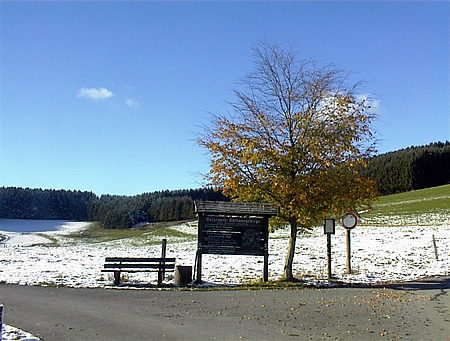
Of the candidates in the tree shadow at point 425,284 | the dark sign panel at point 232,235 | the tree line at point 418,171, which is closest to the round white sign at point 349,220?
the tree shadow at point 425,284

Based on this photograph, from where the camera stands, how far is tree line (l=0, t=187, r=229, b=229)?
121m

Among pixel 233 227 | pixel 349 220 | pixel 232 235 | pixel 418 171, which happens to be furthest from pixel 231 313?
pixel 418 171

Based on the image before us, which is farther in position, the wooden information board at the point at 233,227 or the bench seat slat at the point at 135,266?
the wooden information board at the point at 233,227

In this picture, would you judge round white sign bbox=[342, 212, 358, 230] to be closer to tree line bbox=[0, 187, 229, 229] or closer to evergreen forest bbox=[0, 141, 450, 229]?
evergreen forest bbox=[0, 141, 450, 229]

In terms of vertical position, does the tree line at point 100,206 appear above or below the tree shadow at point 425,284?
above

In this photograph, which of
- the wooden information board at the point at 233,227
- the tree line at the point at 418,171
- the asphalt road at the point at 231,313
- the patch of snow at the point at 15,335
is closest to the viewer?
the patch of snow at the point at 15,335

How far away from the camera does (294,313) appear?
10.1 m

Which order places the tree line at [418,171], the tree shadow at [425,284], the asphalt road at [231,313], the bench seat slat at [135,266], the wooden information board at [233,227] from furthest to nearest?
the tree line at [418,171] → the wooden information board at [233,227] → the bench seat slat at [135,266] → the tree shadow at [425,284] → the asphalt road at [231,313]

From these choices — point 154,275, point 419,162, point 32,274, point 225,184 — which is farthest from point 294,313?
point 419,162

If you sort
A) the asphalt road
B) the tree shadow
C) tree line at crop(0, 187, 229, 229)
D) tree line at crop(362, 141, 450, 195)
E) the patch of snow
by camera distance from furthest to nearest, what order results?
tree line at crop(0, 187, 229, 229) → tree line at crop(362, 141, 450, 195) → the tree shadow → the asphalt road → the patch of snow

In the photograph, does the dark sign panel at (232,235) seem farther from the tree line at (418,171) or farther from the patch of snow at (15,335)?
the tree line at (418,171)

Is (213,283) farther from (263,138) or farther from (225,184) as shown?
(263,138)

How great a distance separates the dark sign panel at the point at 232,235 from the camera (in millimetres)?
15812

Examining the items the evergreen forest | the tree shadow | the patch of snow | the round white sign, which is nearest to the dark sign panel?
the round white sign
